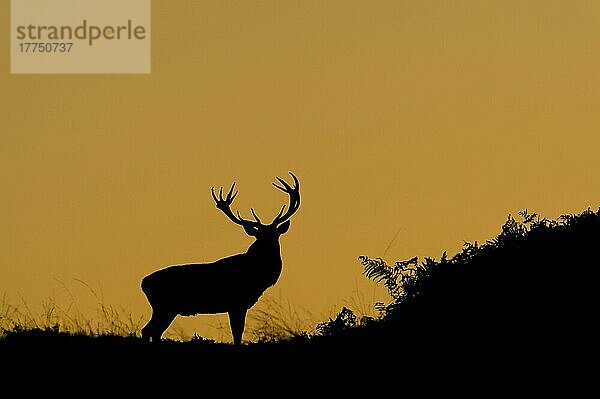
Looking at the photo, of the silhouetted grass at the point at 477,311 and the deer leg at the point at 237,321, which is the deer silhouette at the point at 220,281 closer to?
the deer leg at the point at 237,321

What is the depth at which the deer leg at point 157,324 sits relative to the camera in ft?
63.6

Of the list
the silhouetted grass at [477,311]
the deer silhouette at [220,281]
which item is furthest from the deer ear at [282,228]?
the silhouetted grass at [477,311]

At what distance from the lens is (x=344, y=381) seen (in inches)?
461

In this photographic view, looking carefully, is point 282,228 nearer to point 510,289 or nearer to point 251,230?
point 251,230

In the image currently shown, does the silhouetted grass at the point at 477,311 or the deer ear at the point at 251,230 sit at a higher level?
the deer ear at the point at 251,230

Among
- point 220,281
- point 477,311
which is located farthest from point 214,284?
point 477,311

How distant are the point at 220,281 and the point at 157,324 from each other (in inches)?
45.5

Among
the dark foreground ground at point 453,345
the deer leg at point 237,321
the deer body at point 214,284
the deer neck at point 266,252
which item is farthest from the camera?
the deer neck at point 266,252

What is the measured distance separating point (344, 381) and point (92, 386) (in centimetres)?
255

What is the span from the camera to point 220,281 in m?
19.8

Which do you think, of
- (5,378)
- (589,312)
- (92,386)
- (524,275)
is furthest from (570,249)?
(5,378)

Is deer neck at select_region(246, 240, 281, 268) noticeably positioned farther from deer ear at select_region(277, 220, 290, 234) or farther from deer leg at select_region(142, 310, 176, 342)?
deer leg at select_region(142, 310, 176, 342)

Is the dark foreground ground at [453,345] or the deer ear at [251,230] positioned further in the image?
the deer ear at [251,230]

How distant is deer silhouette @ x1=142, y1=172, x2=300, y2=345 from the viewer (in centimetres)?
1956
